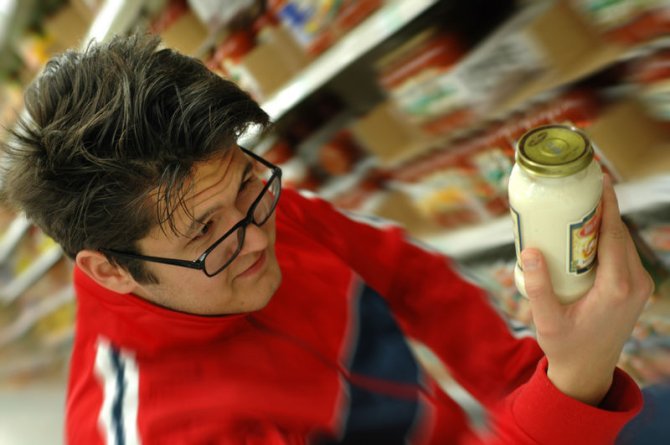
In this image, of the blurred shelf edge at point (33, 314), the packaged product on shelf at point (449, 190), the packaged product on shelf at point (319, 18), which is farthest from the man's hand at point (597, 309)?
the blurred shelf edge at point (33, 314)

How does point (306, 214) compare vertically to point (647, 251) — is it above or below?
above

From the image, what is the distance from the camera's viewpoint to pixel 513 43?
133 centimetres

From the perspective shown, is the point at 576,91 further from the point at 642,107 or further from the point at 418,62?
the point at 418,62

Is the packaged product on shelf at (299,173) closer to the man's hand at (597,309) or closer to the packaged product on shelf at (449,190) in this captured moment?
the packaged product on shelf at (449,190)

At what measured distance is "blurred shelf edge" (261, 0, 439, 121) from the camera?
1.30 metres

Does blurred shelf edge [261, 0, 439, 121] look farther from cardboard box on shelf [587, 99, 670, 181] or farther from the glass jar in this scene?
the glass jar

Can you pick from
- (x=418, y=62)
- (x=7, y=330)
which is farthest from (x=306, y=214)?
(x=7, y=330)

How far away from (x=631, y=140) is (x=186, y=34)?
1576 mm

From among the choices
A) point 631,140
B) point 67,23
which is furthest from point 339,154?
point 67,23

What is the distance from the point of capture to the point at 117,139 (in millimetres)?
905

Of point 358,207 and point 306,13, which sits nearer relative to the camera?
point 306,13

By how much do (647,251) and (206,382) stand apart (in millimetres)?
869

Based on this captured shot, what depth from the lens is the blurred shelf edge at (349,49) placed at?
1305 mm

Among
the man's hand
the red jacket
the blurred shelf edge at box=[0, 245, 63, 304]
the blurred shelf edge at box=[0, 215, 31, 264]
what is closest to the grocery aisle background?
the red jacket
